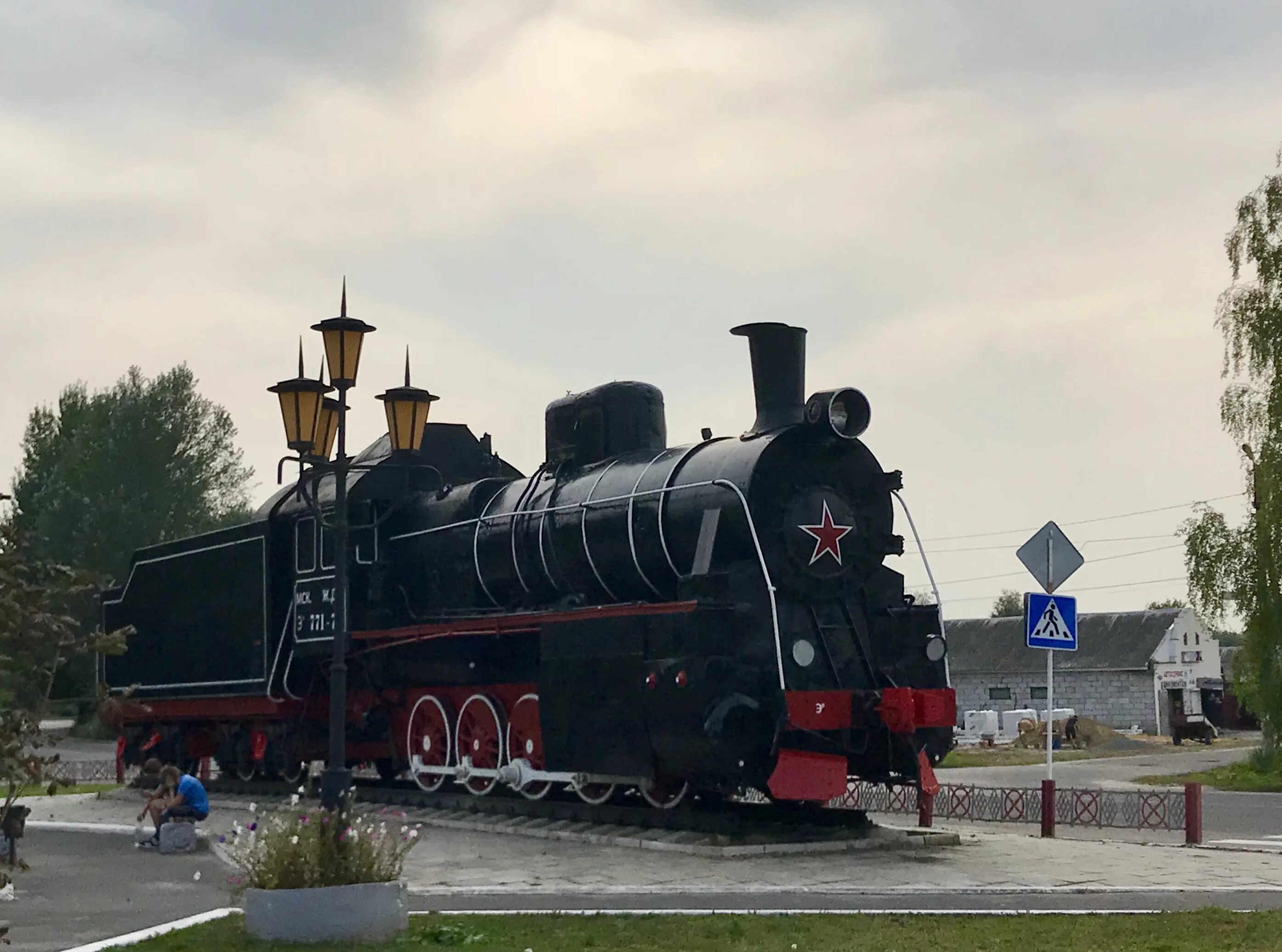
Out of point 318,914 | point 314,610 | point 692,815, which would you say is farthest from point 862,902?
point 314,610

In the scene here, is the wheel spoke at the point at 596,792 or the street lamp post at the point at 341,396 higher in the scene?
the street lamp post at the point at 341,396

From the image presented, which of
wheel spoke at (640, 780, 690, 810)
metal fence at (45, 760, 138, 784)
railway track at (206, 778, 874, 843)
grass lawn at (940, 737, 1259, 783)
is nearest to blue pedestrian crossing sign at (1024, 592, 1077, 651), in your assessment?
railway track at (206, 778, 874, 843)

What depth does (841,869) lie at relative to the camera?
12844 millimetres

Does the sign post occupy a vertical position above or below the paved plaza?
above

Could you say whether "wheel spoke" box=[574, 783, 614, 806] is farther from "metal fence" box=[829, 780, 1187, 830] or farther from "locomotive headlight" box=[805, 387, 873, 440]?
"locomotive headlight" box=[805, 387, 873, 440]

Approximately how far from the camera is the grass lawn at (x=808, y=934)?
8.71 meters

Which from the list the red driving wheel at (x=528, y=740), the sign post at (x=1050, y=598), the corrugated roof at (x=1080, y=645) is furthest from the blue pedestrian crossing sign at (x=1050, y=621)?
the corrugated roof at (x=1080, y=645)

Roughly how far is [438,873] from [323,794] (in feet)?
5.53

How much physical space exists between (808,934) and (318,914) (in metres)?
2.94

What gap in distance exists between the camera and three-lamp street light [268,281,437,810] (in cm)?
1223

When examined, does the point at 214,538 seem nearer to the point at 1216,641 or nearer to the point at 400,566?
the point at 400,566

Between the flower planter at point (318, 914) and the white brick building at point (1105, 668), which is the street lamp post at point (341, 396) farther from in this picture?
the white brick building at point (1105, 668)

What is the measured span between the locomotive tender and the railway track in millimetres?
285

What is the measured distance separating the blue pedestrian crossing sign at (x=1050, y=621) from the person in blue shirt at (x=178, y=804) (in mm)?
8598
